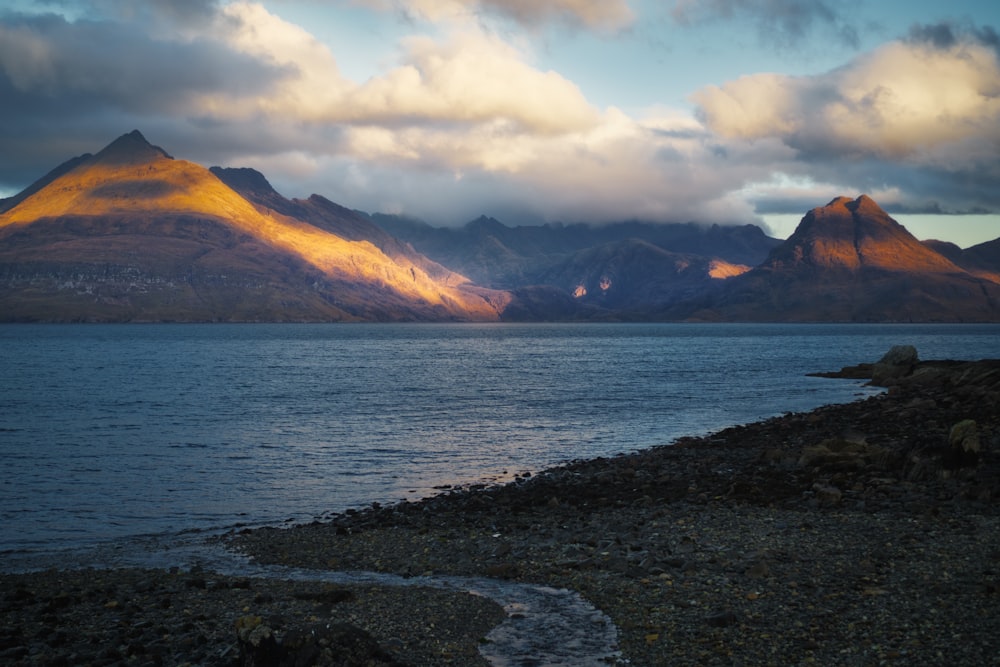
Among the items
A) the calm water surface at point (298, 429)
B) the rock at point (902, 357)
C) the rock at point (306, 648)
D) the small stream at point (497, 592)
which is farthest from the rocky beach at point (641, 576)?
the rock at point (902, 357)

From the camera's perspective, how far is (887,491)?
3047cm

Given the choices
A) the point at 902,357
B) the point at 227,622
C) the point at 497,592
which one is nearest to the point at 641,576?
the point at 497,592

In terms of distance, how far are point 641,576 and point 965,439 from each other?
63.7ft

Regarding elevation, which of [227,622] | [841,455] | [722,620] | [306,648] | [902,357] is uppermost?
[902,357]

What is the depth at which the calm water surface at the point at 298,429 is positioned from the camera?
36.3 metres

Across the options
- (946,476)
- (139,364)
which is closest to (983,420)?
(946,476)

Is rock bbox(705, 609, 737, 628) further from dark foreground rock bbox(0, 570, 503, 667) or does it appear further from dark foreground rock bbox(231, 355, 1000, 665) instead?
dark foreground rock bbox(0, 570, 503, 667)

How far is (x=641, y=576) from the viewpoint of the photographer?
22.0 metres

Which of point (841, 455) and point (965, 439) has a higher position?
point (965, 439)

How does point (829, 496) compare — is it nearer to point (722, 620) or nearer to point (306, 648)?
point (722, 620)

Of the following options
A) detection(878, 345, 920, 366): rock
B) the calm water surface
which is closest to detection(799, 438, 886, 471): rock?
the calm water surface

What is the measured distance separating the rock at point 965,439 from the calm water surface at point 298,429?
21082 millimetres

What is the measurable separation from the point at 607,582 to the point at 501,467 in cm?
2393

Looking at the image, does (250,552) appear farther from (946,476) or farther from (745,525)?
(946,476)
